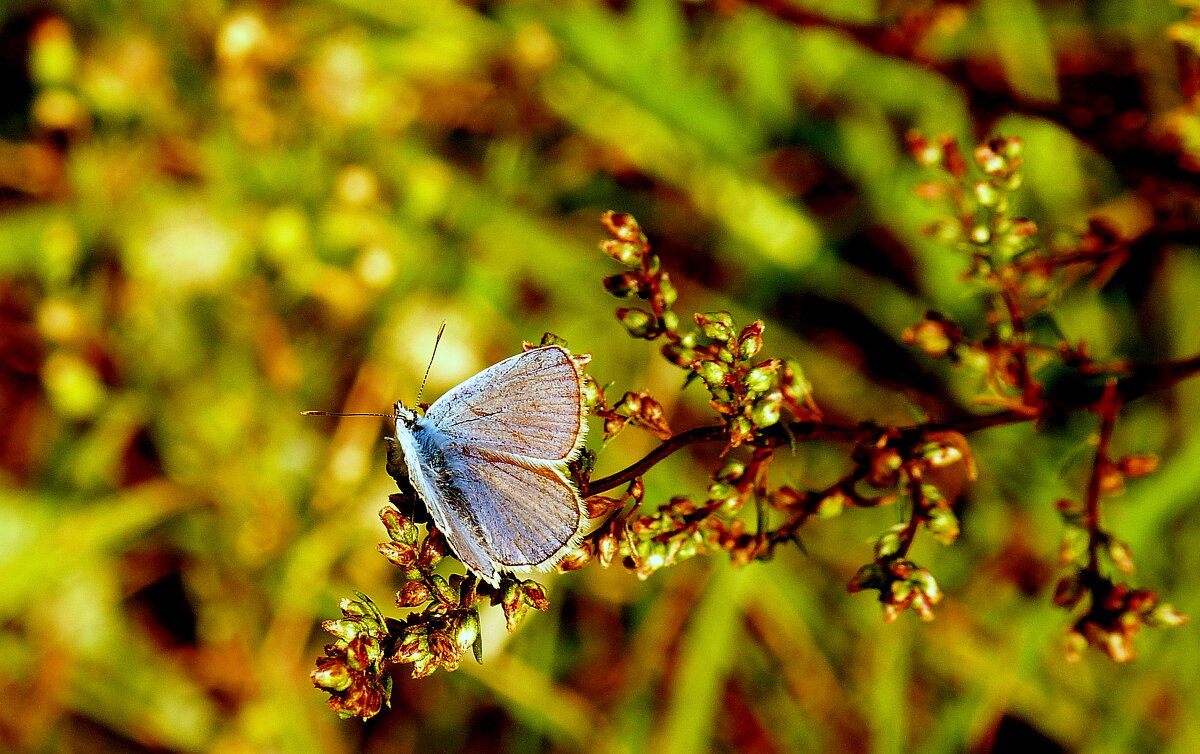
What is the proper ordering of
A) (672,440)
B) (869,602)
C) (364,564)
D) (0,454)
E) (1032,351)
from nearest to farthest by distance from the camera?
(672,440), (1032,351), (869,602), (364,564), (0,454)

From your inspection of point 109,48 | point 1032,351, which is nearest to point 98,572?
point 109,48

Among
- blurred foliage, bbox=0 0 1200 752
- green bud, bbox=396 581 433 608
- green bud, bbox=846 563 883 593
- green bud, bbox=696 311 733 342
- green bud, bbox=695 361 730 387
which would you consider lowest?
blurred foliage, bbox=0 0 1200 752

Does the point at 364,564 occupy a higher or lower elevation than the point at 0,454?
higher

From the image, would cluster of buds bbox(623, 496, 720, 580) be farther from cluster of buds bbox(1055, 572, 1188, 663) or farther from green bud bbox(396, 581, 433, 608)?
cluster of buds bbox(1055, 572, 1188, 663)

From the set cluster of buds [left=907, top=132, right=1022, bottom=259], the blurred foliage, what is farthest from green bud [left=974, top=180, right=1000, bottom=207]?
the blurred foliage

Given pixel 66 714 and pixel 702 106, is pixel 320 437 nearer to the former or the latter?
pixel 66 714

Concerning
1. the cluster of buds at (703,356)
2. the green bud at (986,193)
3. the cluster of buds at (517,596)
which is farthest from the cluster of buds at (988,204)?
the cluster of buds at (517,596)
